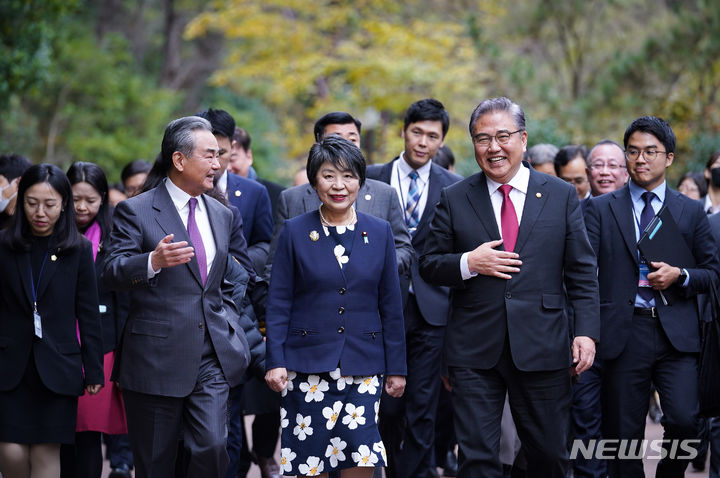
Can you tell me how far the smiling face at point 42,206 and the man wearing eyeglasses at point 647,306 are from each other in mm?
3646

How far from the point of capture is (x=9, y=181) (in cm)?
823

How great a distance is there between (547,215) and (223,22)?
52.1 feet

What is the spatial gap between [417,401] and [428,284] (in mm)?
891

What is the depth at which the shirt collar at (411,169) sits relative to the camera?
774 centimetres

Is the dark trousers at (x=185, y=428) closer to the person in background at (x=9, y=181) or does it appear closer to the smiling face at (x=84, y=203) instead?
the smiling face at (x=84, y=203)

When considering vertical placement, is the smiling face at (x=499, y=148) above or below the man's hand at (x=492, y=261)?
above

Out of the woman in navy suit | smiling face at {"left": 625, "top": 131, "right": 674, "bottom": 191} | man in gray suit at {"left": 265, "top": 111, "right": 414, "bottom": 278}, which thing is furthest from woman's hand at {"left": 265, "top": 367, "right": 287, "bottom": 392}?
smiling face at {"left": 625, "top": 131, "right": 674, "bottom": 191}

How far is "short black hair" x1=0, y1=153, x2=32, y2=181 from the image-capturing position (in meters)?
8.23

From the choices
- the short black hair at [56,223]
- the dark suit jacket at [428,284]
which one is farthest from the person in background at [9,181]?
the dark suit jacket at [428,284]

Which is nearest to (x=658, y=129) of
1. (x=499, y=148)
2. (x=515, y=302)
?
(x=499, y=148)

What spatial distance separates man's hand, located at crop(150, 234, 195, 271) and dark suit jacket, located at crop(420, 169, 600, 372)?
5.02 feet

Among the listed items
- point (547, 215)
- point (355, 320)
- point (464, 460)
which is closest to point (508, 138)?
point (547, 215)

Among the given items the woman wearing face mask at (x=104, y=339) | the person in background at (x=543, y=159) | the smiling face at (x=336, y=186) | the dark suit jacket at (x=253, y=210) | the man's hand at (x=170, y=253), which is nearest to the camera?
the man's hand at (x=170, y=253)
